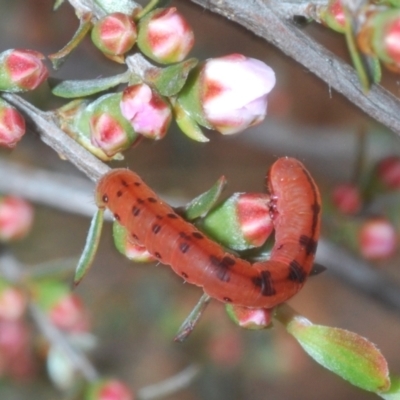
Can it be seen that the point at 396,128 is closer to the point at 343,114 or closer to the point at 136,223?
the point at 136,223

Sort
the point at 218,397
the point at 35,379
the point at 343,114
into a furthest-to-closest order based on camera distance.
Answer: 1. the point at 343,114
2. the point at 218,397
3. the point at 35,379

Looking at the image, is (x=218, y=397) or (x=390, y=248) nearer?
(x=390, y=248)

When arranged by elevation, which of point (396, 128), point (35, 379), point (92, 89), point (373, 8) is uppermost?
point (373, 8)

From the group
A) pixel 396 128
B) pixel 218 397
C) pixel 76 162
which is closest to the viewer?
pixel 396 128

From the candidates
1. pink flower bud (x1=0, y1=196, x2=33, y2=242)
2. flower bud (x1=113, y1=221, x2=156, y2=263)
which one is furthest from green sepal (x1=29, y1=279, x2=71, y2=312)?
flower bud (x1=113, y1=221, x2=156, y2=263)

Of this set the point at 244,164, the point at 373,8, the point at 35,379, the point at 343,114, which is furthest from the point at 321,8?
the point at 343,114

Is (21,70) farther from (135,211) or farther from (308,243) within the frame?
(308,243)

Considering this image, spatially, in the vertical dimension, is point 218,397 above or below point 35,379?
below

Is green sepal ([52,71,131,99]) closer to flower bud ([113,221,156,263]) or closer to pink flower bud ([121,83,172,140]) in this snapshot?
pink flower bud ([121,83,172,140])
